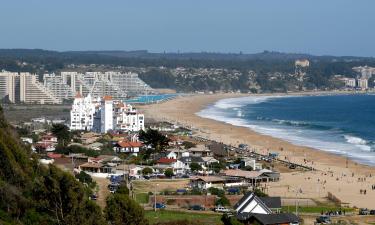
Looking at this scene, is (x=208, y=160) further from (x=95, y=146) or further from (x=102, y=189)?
(x=102, y=189)

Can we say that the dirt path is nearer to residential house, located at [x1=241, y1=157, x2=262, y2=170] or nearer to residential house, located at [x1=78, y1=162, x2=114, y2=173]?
residential house, located at [x1=78, y1=162, x2=114, y2=173]

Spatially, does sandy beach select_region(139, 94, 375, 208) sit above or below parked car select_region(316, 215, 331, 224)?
below

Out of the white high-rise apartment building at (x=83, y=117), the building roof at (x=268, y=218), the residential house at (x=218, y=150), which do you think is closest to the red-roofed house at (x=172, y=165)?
the residential house at (x=218, y=150)

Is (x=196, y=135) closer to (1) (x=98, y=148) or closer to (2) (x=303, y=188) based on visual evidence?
(1) (x=98, y=148)

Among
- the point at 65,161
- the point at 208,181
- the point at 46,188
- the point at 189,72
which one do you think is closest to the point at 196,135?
the point at 65,161

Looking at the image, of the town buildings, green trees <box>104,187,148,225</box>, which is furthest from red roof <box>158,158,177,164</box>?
the town buildings

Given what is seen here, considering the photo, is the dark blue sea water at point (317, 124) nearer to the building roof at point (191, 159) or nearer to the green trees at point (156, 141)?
the building roof at point (191, 159)
